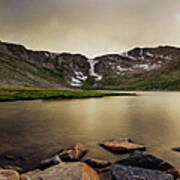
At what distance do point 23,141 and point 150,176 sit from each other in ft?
35.3

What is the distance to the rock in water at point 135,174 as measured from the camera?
23.5ft

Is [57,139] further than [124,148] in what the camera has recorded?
Yes

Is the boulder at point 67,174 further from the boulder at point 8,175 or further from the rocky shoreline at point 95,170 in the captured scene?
the boulder at point 8,175

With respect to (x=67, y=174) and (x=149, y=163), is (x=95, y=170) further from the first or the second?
(x=149, y=163)

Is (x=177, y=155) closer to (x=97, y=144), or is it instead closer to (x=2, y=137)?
(x=97, y=144)

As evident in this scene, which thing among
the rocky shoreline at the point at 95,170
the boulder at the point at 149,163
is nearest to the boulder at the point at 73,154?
the rocky shoreline at the point at 95,170

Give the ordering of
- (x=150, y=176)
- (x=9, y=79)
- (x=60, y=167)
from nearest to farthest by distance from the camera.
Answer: (x=150, y=176) < (x=60, y=167) < (x=9, y=79)

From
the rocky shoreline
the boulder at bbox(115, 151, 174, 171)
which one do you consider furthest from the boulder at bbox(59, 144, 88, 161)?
the boulder at bbox(115, 151, 174, 171)

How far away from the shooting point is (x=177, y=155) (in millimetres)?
10891

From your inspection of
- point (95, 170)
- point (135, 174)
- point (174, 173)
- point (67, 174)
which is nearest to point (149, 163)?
point (174, 173)

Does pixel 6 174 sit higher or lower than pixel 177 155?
higher

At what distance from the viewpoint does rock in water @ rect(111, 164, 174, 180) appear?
282 inches

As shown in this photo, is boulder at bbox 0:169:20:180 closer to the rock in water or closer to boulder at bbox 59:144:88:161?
boulder at bbox 59:144:88:161

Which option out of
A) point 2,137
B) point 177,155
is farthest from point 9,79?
point 177,155
